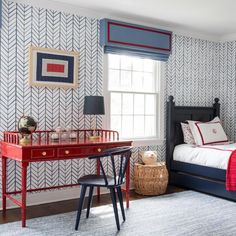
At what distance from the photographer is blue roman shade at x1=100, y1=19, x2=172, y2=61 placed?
454 cm

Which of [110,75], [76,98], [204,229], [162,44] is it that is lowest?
[204,229]

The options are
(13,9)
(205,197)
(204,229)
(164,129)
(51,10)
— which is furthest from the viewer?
(164,129)

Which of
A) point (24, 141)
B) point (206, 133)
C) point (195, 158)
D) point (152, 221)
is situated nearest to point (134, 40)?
point (206, 133)

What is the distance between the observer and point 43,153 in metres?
3.40

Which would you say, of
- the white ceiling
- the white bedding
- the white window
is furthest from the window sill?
the white ceiling

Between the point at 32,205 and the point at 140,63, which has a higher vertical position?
the point at 140,63

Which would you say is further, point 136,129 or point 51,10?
point 136,129

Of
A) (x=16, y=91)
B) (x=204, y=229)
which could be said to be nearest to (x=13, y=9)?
(x=16, y=91)

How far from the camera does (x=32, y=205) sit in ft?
13.3

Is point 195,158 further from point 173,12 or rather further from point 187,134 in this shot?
point 173,12

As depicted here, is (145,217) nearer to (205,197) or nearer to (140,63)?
(205,197)

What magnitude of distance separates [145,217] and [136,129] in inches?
68.3

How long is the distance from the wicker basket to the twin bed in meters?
0.44

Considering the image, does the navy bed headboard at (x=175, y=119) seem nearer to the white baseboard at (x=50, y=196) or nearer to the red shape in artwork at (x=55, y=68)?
the white baseboard at (x=50, y=196)
